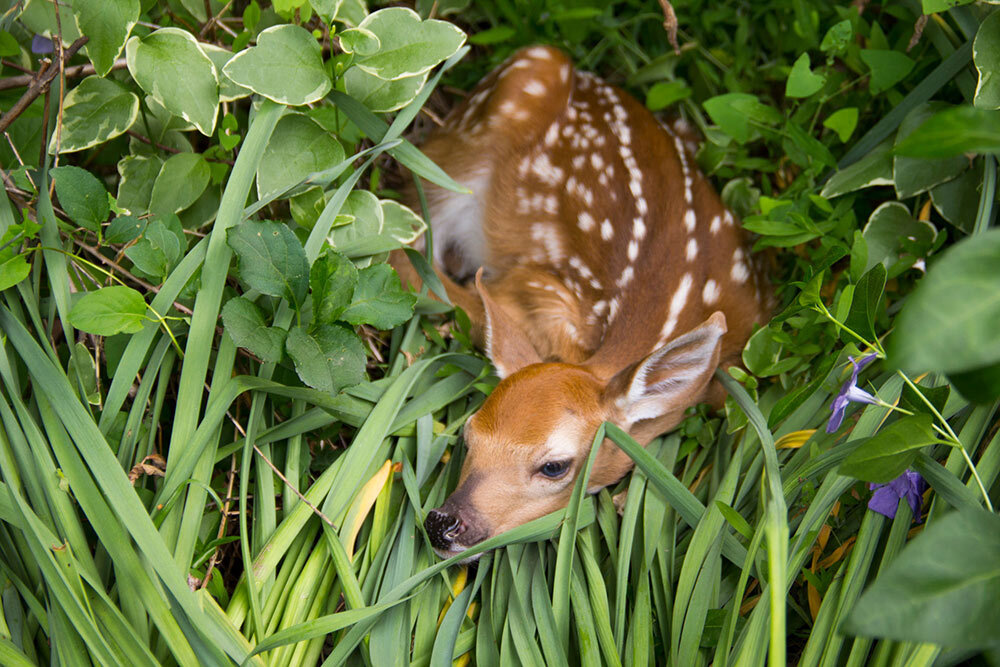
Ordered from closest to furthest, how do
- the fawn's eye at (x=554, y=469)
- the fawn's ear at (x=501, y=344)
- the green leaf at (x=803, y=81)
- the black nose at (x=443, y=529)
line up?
1. the black nose at (x=443, y=529)
2. the fawn's eye at (x=554, y=469)
3. the fawn's ear at (x=501, y=344)
4. the green leaf at (x=803, y=81)

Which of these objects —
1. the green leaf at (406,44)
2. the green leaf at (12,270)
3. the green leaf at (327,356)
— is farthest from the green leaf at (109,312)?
the green leaf at (406,44)

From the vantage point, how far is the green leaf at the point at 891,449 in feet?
4.03

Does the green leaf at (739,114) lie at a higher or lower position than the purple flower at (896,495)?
higher

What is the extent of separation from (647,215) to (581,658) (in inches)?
52.8

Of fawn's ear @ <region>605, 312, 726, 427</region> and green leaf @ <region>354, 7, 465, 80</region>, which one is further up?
green leaf @ <region>354, 7, 465, 80</region>

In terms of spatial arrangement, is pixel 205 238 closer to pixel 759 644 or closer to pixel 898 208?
pixel 759 644

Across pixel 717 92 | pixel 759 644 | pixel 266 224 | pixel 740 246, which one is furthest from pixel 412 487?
pixel 717 92

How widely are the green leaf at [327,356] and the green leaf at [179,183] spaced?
1.63 feet

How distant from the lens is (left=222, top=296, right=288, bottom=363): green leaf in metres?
1.60

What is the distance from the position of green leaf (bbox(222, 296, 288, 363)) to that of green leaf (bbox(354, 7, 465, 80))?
1.98 feet

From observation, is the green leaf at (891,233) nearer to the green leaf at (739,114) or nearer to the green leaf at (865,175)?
the green leaf at (865,175)

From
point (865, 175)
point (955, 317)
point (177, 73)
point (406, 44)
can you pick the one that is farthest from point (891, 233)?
point (177, 73)

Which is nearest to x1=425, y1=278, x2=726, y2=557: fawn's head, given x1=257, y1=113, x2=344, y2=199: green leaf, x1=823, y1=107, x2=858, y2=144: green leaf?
x1=257, y1=113, x2=344, y2=199: green leaf

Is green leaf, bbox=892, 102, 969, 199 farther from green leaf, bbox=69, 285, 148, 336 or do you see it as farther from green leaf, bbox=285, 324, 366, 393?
green leaf, bbox=69, 285, 148, 336
